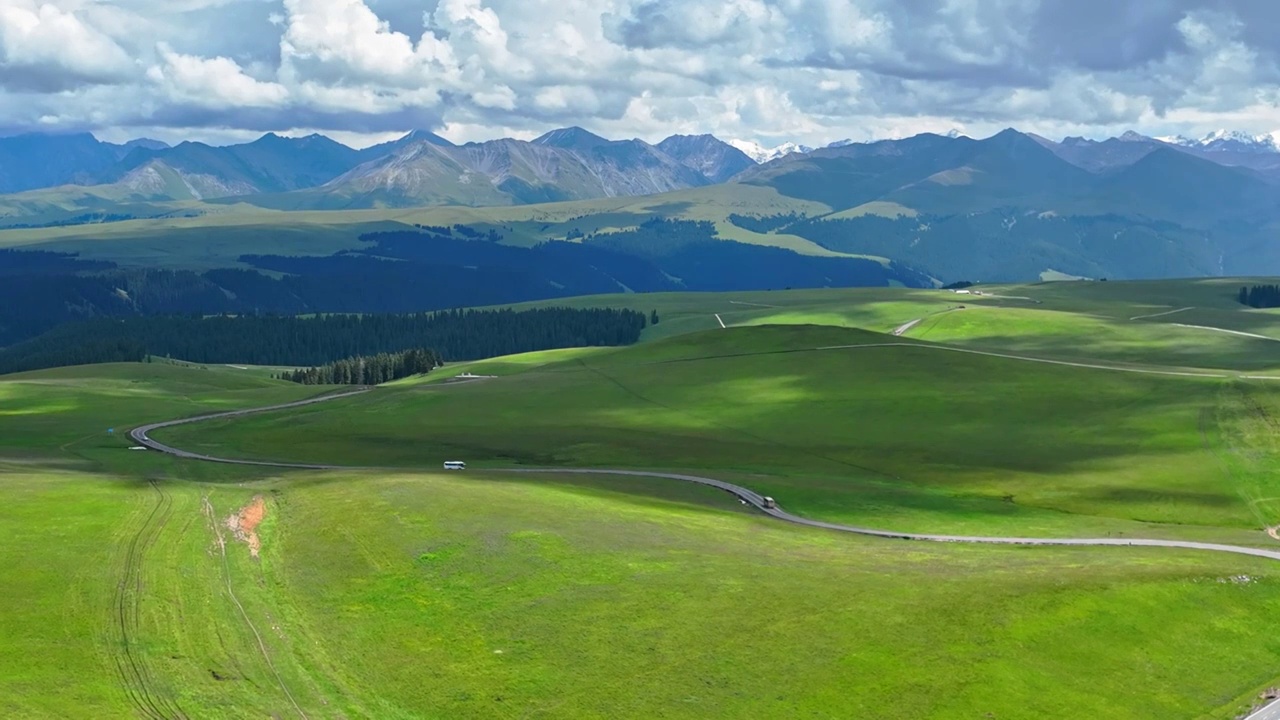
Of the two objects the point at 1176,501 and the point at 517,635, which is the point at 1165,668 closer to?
the point at 517,635

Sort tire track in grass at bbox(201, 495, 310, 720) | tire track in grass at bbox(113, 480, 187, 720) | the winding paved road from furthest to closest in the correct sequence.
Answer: the winding paved road < tire track in grass at bbox(201, 495, 310, 720) < tire track in grass at bbox(113, 480, 187, 720)

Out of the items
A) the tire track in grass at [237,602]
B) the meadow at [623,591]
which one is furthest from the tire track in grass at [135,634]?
the tire track in grass at [237,602]

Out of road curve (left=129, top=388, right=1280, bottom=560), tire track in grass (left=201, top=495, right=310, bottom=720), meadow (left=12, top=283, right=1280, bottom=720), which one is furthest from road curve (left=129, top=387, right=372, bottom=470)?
tire track in grass (left=201, top=495, right=310, bottom=720)

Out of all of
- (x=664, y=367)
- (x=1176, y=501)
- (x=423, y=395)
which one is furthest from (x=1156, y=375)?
(x=423, y=395)

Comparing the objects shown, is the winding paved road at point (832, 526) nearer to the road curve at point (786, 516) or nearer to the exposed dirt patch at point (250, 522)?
the road curve at point (786, 516)

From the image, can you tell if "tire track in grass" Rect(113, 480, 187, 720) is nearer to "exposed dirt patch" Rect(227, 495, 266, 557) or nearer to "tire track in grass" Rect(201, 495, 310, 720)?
"tire track in grass" Rect(201, 495, 310, 720)

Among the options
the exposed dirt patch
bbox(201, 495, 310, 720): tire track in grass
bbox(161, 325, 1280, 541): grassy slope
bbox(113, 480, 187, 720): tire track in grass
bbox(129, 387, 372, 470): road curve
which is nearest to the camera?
bbox(113, 480, 187, 720): tire track in grass

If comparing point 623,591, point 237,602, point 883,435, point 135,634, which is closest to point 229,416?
point 883,435
